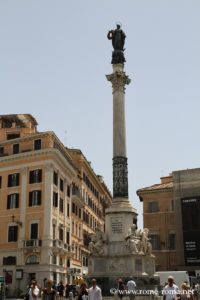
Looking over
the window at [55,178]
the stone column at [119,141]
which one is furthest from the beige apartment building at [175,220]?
the stone column at [119,141]

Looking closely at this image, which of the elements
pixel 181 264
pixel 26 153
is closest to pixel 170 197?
pixel 181 264

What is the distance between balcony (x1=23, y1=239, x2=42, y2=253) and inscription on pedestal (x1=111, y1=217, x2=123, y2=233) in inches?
671

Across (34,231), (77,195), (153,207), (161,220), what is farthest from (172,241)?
(34,231)

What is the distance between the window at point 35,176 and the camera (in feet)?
152

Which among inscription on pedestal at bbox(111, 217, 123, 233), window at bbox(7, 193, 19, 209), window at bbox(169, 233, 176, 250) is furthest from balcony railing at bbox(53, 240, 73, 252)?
inscription on pedestal at bbox(111, 217, 123, 233)

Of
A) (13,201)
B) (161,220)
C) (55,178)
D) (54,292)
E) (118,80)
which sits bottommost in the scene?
(54,292)

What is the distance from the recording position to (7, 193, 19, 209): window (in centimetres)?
4684

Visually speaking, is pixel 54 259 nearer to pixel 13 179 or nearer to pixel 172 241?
pixel 13 179

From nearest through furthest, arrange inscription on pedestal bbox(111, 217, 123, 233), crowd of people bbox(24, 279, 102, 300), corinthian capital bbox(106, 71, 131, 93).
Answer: crowd of people bbox(24, 279, 102, 300)
inscription on pedestal bbox(111, 217, 123, 233)
corinthian capital bbox(106, 71, 131, 93)

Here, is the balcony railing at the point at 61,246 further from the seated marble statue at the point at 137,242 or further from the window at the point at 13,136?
the seated marble statue at the point at 137,242

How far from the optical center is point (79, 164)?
5950 cm

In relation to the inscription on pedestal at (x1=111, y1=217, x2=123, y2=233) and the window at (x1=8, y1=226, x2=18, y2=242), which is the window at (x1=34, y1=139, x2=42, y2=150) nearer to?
the window at (x1=8, y1=226, x2=18, y2=242)

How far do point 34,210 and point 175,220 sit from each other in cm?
1483

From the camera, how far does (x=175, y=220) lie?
49688 millimetres
